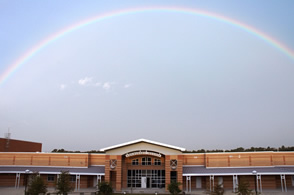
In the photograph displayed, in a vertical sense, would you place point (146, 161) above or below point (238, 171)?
above

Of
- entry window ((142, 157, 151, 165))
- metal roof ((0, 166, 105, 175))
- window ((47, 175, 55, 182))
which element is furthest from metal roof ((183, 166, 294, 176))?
window ((47, 175, 55, 182))

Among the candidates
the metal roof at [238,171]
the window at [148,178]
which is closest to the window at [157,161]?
the window at [148,178]

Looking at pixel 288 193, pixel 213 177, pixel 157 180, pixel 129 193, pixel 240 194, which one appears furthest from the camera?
pixel 157 180

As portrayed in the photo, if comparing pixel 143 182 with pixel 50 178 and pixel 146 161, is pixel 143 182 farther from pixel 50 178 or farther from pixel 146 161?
pixel 50 178

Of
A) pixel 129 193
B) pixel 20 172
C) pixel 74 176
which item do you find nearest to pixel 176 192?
pixel 129 193

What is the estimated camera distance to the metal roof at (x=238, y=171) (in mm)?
Result: 47866

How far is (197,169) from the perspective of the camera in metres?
53.6

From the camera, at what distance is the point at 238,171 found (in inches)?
1978

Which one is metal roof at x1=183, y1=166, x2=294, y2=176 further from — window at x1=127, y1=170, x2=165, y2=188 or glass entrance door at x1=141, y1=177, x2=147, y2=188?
glass entrance door at x1=141, y1=177, x2=147, y2=188

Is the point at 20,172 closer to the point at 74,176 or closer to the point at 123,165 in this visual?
the point at 74,176

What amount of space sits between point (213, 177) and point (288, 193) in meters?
11.1

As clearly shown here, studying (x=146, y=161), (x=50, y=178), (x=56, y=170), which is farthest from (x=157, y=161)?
(x=50, y=178)

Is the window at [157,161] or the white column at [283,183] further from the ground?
the window at [157,161]

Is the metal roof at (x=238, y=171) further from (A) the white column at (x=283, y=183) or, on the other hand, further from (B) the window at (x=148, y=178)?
(B) the window at (x=148, y=178)
